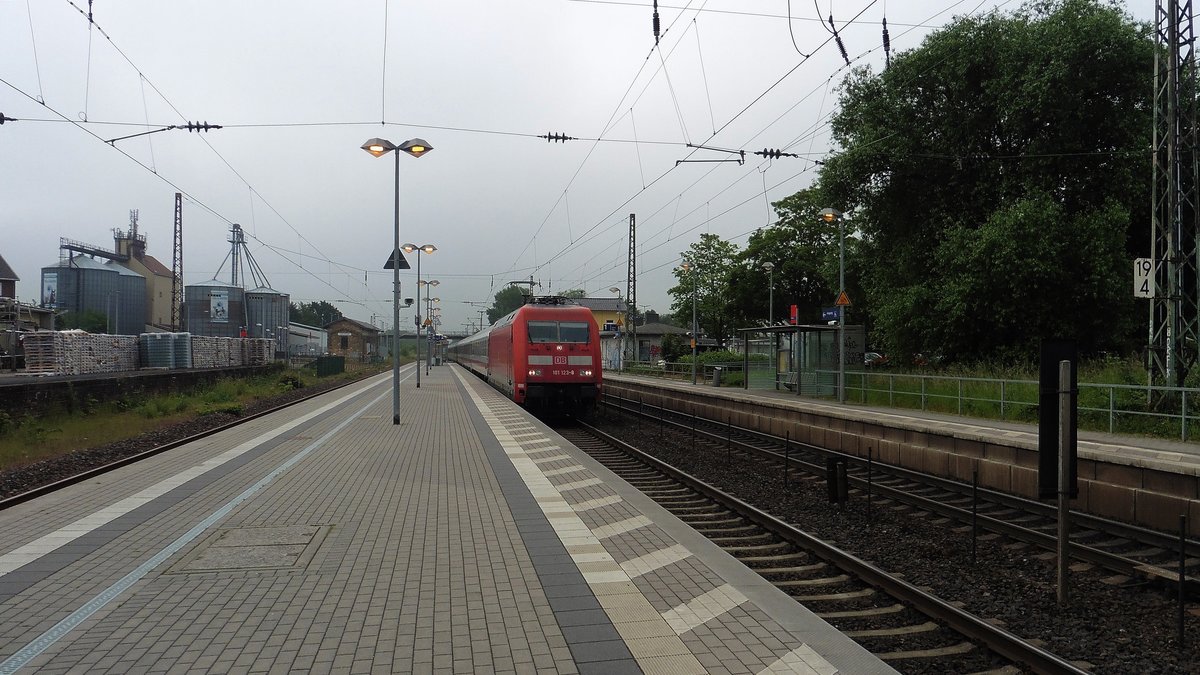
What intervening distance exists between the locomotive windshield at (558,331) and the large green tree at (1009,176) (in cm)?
1023

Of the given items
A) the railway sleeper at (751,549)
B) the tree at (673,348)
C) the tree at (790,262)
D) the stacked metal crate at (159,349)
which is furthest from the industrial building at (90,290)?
the railway sleeper at (751,549)

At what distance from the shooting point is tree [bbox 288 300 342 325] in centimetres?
15502

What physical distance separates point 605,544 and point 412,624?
93.9 inches

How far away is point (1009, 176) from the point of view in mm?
23453

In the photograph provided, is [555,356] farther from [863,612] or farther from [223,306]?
[223,306]

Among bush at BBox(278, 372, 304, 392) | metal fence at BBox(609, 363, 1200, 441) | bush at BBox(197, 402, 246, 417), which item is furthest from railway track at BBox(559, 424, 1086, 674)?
bush at BBox(278, 372, 304, 392)

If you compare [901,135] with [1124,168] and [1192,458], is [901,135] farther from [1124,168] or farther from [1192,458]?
[1192,458]

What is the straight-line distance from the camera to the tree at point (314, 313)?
509 ft

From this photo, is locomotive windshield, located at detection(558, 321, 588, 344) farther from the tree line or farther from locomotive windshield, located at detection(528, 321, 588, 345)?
the tree line

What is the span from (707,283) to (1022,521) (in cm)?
4525

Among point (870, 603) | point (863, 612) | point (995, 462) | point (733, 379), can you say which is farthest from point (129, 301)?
point (863, 612)

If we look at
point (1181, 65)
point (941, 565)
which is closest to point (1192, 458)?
point (941, 565)

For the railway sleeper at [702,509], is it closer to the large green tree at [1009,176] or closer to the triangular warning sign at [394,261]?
the triangular warning sign at [394,261]

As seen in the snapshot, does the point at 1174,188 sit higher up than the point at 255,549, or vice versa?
the point at 1174,188
